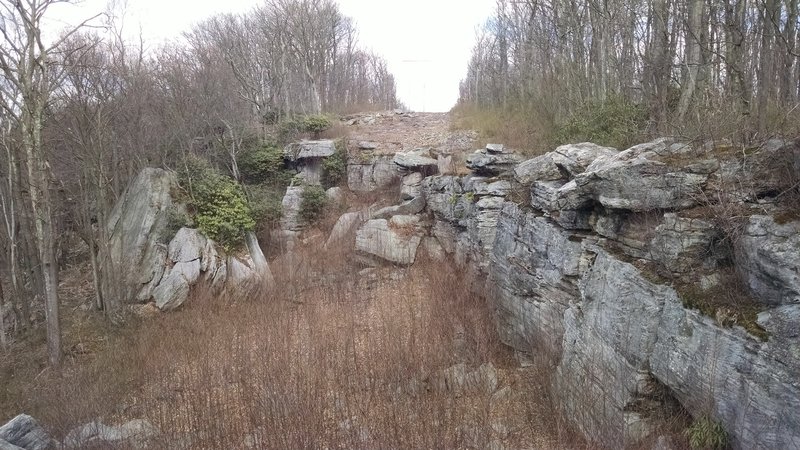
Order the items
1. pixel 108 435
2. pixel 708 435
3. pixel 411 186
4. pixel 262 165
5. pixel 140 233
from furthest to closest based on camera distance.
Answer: pixel 262 165 → pixel 411 186 → pixel 140 233 → pixel 108 435 → pixel 708 435

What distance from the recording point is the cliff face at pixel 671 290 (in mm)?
3271

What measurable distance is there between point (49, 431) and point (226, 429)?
241cm

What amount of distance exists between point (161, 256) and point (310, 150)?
6.54 metres

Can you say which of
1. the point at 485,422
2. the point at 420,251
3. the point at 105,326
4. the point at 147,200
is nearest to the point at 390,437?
the point at 485,422

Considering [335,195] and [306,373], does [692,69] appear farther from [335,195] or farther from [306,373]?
[335,195]

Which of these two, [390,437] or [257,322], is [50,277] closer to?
[257,322]

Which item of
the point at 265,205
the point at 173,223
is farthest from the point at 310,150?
the point at 173,223

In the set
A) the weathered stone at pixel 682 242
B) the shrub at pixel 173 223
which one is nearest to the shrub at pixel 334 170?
the shrub at pixel 173 223

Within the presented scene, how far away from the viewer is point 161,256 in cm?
1087

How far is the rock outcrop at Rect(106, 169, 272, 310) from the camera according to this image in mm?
10438

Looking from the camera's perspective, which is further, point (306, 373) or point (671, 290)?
point (306, 373)

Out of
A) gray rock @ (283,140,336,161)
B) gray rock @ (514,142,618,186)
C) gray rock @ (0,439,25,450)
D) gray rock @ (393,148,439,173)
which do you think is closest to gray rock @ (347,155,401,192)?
gray rock @ (393,148,439,173)

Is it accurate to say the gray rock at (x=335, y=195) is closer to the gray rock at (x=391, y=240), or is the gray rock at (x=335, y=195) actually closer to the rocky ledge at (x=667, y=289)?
the gray rock at (x=391, y=240)

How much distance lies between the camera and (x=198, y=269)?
10.8 metres
